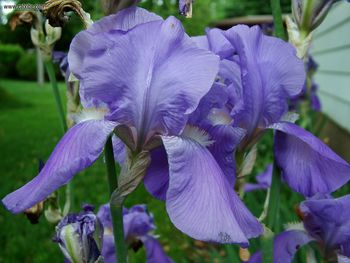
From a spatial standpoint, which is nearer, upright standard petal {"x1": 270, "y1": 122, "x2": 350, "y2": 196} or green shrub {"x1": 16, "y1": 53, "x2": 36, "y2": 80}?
upright standard petal {"x1": 270, "y1": 122, "x2": 350, "y2": 196}

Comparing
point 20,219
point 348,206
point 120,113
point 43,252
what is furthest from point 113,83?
point 20,219

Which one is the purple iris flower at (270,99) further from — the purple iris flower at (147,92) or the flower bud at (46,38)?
the flower bud at (46,38)

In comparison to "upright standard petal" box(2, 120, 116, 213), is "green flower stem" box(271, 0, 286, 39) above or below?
above

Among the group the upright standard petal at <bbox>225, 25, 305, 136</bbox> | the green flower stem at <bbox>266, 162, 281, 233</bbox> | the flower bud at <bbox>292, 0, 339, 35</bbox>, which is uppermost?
the flower bud at <bbox>292, 0, 339, 35</bbox>

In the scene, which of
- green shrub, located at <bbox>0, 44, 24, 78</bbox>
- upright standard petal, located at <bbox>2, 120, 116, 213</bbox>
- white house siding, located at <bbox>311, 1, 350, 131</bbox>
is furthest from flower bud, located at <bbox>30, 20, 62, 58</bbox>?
green shrub, located at <bbox>0, 44, 24, 78</bbox>

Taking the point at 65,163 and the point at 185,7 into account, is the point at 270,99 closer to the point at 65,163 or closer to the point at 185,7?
the point at 185,7

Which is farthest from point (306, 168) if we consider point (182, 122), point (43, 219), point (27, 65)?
point (27, 65)

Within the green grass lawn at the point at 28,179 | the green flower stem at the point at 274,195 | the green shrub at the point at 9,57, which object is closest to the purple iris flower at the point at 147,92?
the green flower stem at the point at 274,195

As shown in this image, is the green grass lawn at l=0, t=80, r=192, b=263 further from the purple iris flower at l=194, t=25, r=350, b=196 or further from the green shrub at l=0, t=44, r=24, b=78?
the green shrub at l=0, t=44, r=24, b=78
